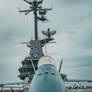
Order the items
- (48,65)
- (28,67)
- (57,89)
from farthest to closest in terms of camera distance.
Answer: (28,67) → (48,65) → (57,89)

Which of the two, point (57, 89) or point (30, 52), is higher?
point (57, 89)

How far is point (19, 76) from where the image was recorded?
53.1m

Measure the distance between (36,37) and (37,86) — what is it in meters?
42.8

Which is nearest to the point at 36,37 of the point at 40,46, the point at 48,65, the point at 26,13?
the point at 40,46

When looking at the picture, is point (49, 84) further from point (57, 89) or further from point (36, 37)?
point (36, 37)

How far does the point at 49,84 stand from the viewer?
472 inches

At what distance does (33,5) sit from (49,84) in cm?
4520

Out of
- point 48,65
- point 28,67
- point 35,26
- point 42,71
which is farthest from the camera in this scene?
point 35,26

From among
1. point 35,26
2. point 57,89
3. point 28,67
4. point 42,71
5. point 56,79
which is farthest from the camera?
point 35,26

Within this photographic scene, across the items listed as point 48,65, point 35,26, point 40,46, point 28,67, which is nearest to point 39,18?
point 35,26

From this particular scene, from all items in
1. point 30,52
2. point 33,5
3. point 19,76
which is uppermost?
point 33,5

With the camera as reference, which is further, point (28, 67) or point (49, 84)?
point (28, 67)

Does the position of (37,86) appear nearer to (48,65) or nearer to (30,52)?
(48,65)

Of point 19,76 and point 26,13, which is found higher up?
point 26,13
